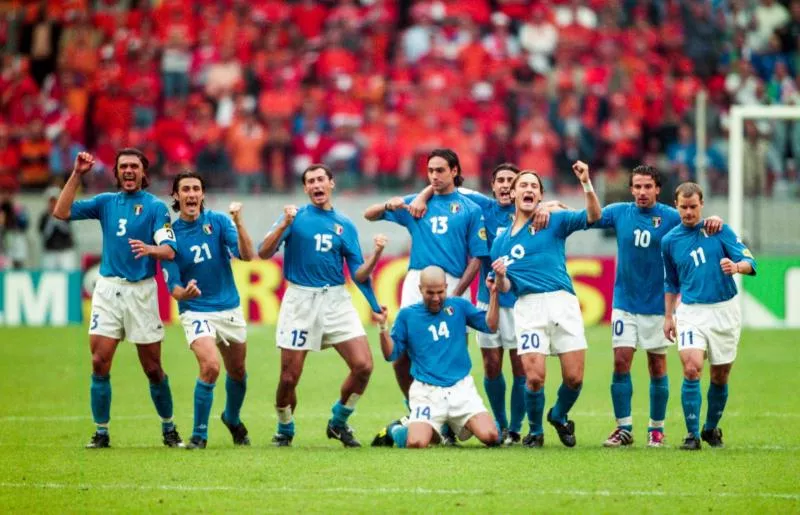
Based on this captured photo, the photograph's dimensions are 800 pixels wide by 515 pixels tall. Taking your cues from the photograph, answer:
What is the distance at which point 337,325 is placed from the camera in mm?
12203

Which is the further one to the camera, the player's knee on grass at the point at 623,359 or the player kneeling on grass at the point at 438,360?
the player's knee on grass at the point at 623,359

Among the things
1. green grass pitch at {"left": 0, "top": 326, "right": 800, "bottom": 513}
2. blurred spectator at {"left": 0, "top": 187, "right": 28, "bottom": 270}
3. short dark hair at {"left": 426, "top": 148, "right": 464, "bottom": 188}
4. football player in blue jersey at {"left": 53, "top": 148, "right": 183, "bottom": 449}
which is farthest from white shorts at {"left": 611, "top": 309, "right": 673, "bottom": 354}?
blurred spectator at {"left": 0, "top": 187, "right": 28, "bottom": 270}

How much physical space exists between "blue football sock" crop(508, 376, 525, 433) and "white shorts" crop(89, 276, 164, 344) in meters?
3.14

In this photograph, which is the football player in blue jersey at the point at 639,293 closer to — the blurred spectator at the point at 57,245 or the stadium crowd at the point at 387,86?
the stadium crowd at the point at 387,86

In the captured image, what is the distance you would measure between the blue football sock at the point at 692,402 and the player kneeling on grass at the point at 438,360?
1.57m

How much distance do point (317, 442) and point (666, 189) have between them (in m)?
11.9

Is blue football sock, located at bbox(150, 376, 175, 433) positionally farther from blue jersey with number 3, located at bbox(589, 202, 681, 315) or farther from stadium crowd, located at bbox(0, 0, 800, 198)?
stadium crowd, located at bbox(0, 0, 800, 198)

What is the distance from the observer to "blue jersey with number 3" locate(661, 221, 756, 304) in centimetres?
1153

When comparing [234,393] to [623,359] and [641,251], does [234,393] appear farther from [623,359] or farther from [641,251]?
[641,251]

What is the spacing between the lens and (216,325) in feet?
39.2

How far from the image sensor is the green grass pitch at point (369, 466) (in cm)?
921

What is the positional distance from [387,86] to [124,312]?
1544cm

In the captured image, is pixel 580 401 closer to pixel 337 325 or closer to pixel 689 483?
pixel 337 325

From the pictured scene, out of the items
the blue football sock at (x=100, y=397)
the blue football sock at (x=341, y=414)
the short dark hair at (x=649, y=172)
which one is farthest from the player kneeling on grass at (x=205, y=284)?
the short dark hair at (x=649, y=172)
